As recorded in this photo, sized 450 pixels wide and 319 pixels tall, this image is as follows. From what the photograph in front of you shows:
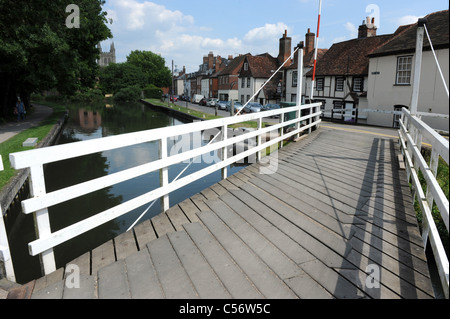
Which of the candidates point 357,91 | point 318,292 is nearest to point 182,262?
point 318,292

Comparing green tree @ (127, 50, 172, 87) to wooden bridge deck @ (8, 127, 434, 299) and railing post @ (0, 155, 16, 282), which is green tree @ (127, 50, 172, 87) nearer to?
wooden bridge deck @ (8, 127, 434, 299)

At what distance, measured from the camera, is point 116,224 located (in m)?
8.59

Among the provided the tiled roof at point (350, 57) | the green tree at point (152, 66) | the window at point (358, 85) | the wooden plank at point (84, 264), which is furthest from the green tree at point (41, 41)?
the green tree at point (152, 66)

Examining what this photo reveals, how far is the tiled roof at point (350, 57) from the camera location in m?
30.6

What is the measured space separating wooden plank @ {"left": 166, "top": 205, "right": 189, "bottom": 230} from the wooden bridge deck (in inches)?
0.6

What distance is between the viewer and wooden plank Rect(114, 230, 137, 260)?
11.0 ft

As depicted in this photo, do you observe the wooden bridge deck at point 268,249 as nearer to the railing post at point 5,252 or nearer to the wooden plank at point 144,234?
the wooden plank at point 144,234

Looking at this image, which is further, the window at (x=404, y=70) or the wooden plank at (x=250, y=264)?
the window at (x=404, y=70)

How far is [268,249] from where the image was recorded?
3.44m

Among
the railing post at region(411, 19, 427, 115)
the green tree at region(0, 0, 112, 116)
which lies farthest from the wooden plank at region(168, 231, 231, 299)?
the green tree at region(0, 0, 112, 116)

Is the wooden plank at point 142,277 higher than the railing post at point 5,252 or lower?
lower

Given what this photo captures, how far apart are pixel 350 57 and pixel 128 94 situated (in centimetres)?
5898

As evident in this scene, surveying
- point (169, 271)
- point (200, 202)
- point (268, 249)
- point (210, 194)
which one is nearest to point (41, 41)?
point (210, 194)

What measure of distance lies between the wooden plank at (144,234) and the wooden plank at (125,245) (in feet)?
0.19
